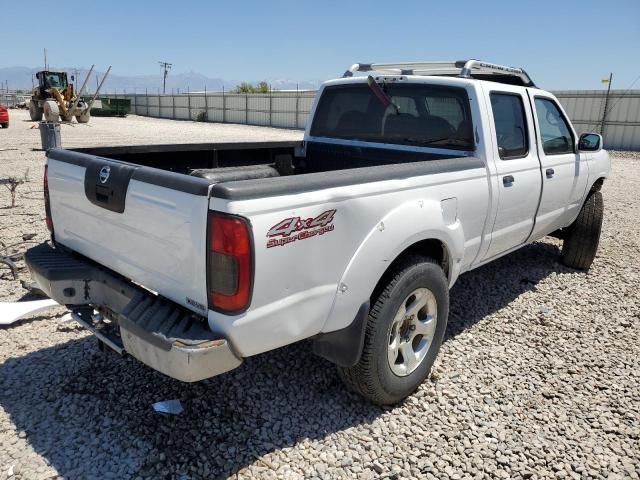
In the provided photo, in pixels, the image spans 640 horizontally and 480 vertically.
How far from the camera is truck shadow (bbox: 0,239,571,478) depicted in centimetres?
262

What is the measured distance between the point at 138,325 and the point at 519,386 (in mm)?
2477

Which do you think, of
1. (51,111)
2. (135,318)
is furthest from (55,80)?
(135,318)

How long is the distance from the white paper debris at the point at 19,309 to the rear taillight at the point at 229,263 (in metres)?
2.26

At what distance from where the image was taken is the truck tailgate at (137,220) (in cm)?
222

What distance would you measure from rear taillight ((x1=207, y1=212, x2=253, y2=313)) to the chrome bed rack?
2.70m

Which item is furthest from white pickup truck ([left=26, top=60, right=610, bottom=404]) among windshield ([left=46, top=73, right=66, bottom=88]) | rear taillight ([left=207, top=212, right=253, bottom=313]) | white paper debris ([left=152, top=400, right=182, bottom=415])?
windshield ([left=46, top=73, right=66, bottom=88])

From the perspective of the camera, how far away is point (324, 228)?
2383 mm

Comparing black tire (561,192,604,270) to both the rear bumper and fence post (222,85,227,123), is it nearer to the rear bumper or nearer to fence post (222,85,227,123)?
the rear bumper

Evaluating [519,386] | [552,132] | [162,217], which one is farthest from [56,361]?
[552,132]

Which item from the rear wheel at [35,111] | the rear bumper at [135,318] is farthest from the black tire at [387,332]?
the rear wheel at [35,111]

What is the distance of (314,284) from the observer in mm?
2418

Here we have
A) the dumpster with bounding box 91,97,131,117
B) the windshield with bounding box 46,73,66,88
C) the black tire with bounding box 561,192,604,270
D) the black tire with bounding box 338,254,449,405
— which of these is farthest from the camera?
the dumpster with bounding box 91,97,131,117

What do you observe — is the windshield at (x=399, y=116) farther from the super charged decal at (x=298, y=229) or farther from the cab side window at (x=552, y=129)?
the super charged decal at (x=298, y=229)

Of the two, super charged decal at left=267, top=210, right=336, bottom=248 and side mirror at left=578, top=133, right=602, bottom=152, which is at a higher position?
side mirror at left=578, top=133, right=602, bottom=152
